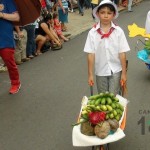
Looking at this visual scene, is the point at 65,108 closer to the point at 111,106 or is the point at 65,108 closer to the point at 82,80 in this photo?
the point at 82,80

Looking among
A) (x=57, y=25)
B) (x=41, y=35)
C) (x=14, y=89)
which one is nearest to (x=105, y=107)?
(x=14, y=89)

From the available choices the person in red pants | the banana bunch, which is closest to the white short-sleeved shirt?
the banana bunch

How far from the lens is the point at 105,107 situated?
377cm

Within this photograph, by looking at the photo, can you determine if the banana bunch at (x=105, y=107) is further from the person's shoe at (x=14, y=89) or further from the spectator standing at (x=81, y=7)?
the spectator standing at (x=81, y=7)

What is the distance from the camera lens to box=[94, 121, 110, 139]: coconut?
11.6 feet

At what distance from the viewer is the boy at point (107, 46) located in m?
4.12

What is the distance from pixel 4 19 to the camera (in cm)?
603

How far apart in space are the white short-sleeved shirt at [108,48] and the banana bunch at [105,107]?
53cm

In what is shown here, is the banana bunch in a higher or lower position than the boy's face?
lower

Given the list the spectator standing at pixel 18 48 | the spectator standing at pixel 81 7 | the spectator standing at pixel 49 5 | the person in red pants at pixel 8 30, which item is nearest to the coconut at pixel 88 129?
the person in red pants at pixel 8 30

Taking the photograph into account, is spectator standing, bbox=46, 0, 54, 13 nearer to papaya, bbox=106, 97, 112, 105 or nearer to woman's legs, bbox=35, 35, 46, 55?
woman's legs, bbox=35, 35, 46, 55

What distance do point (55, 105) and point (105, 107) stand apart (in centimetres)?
225

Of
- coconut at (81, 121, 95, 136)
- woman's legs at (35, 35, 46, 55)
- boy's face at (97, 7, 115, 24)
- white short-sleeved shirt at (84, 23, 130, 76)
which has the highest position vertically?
boy's face at (97, 7, 115, 24)

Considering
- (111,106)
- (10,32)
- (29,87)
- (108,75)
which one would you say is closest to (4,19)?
(10,32)
